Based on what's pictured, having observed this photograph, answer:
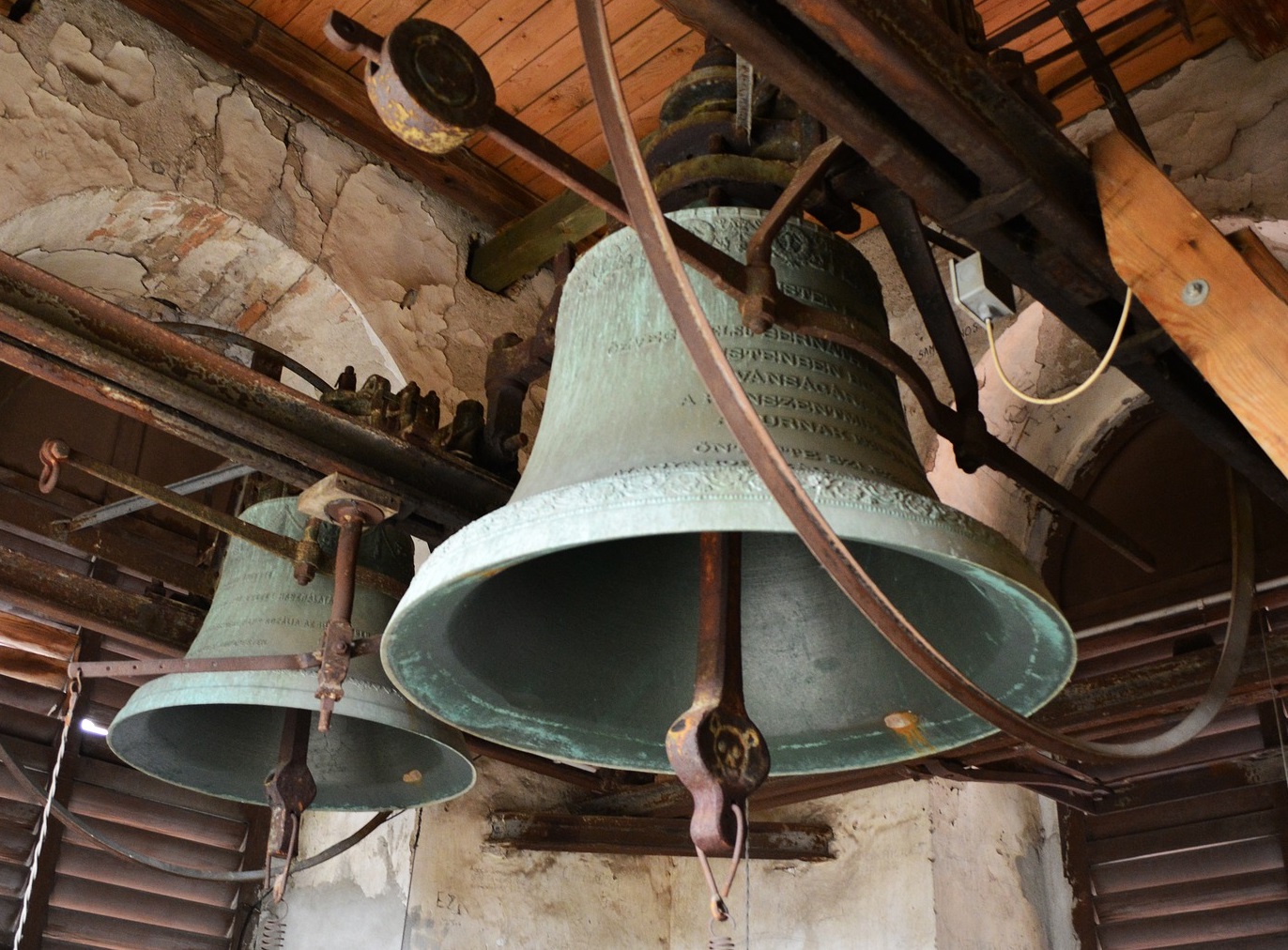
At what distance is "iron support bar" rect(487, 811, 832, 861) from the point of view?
8.05ft

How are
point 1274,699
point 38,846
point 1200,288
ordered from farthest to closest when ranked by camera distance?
point 38,846 → point 1274,699 → point 1200,288

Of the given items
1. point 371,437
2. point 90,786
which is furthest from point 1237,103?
point 90,786

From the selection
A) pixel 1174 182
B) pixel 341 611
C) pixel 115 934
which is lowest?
pixel 115 934

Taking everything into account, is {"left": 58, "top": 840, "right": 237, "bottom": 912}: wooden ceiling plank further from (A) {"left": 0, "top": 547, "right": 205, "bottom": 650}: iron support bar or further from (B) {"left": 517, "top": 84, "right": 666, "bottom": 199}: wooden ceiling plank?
(B) {"left": 517, "top": 84, "right": 666, "bottom": 199}: wooden ceiling plank

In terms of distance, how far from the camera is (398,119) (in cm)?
105

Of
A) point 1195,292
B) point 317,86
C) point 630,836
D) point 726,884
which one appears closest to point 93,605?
point 630,836

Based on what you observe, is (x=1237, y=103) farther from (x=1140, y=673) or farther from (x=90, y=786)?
(x=90, y=786)

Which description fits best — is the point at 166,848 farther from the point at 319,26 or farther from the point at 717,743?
the point at 717,743

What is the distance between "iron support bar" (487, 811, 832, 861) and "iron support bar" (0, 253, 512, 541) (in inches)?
35.6

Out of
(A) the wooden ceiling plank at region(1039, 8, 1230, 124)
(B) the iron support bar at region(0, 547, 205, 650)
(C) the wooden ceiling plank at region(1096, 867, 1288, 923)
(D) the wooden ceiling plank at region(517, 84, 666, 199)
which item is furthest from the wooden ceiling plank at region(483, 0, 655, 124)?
(C) the wooden ceiling plank at region(1096, 867, 1288, 923)

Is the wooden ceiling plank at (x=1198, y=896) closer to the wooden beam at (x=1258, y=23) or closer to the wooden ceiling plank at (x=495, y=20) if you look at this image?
the wooden beam at (x=1258, y=23)

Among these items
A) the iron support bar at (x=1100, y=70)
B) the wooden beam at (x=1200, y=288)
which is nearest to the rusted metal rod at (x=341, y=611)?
the wooden beam at (x=1200, y=288)

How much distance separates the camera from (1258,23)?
2.29m

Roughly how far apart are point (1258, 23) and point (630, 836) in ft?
5.93
